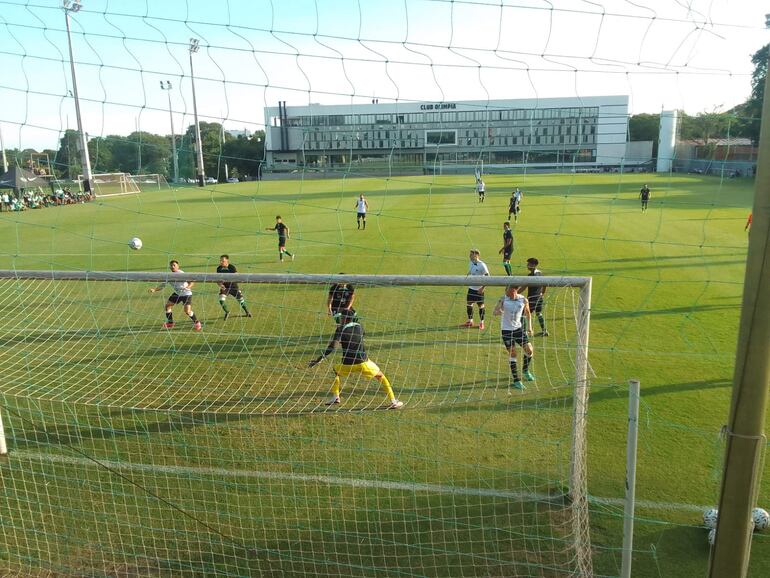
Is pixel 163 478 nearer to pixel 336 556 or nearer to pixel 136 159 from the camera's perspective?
pixel 336 556

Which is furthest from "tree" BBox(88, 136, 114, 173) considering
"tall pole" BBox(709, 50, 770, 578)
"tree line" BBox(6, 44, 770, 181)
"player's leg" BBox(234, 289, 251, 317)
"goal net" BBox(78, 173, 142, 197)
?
"player's leg" BBox(234, 289, 251, 317)

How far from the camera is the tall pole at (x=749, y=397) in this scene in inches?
92.8

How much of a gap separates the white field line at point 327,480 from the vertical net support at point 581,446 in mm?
554

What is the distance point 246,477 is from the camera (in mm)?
6051

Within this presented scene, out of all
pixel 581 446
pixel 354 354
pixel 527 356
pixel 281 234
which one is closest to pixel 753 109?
pixel 581 446

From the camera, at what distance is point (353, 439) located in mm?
6836

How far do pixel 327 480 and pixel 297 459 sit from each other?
23.7 inches

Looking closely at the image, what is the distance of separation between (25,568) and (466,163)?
17.6 feet

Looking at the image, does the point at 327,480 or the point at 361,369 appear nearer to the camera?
the point at 327,480

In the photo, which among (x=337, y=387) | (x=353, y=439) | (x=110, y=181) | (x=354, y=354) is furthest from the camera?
(x=110, y=181)

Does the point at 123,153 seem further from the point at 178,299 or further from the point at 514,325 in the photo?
the point at 178,299

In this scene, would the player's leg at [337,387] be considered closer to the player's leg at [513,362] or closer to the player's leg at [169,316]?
the player's leg at [513,362]

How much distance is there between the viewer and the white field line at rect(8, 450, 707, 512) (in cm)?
552

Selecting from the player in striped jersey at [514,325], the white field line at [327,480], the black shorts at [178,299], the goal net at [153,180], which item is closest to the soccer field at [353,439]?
the white field line at [327,480]
